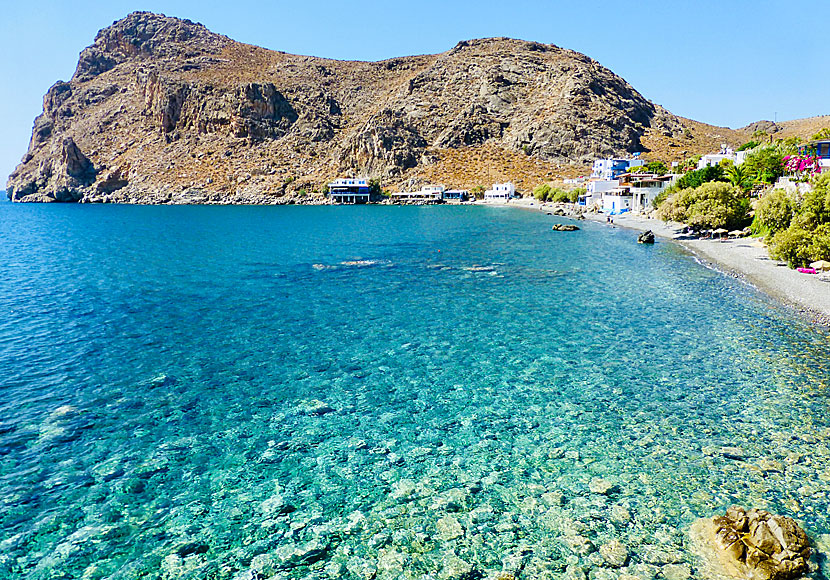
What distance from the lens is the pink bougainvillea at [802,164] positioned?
53.4 m

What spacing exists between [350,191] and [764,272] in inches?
5778

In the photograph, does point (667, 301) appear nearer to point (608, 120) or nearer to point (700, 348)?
point (700, 348)

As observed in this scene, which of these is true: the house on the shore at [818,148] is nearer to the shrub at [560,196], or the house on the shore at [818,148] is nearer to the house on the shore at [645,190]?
the house on the shore at [645,190]

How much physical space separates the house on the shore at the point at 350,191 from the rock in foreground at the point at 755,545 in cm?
16592

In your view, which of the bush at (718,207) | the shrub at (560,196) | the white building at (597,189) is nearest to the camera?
the bush at (718,207)

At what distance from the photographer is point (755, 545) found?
9039mm

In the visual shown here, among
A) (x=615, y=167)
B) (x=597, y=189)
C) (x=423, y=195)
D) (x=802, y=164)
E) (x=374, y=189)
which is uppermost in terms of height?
(x=615, y=167)

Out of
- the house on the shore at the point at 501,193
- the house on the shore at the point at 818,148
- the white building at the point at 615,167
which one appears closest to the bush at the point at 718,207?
the house on the shore at the point at 818,148

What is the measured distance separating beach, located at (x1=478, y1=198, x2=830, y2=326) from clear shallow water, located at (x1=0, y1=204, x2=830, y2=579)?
1848 millimetres

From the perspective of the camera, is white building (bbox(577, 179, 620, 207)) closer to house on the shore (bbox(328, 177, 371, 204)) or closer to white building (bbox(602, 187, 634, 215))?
white building (bbox(602, 187, 634, 215))

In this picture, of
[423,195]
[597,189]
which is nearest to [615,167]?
[597,189]

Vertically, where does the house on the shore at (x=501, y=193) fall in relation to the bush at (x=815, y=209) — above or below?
above

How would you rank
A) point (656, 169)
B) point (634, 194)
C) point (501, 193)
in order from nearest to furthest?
point (634, 194) < point (656, 169) < point (501, 193)

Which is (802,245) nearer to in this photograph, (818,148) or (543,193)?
(818,148)
